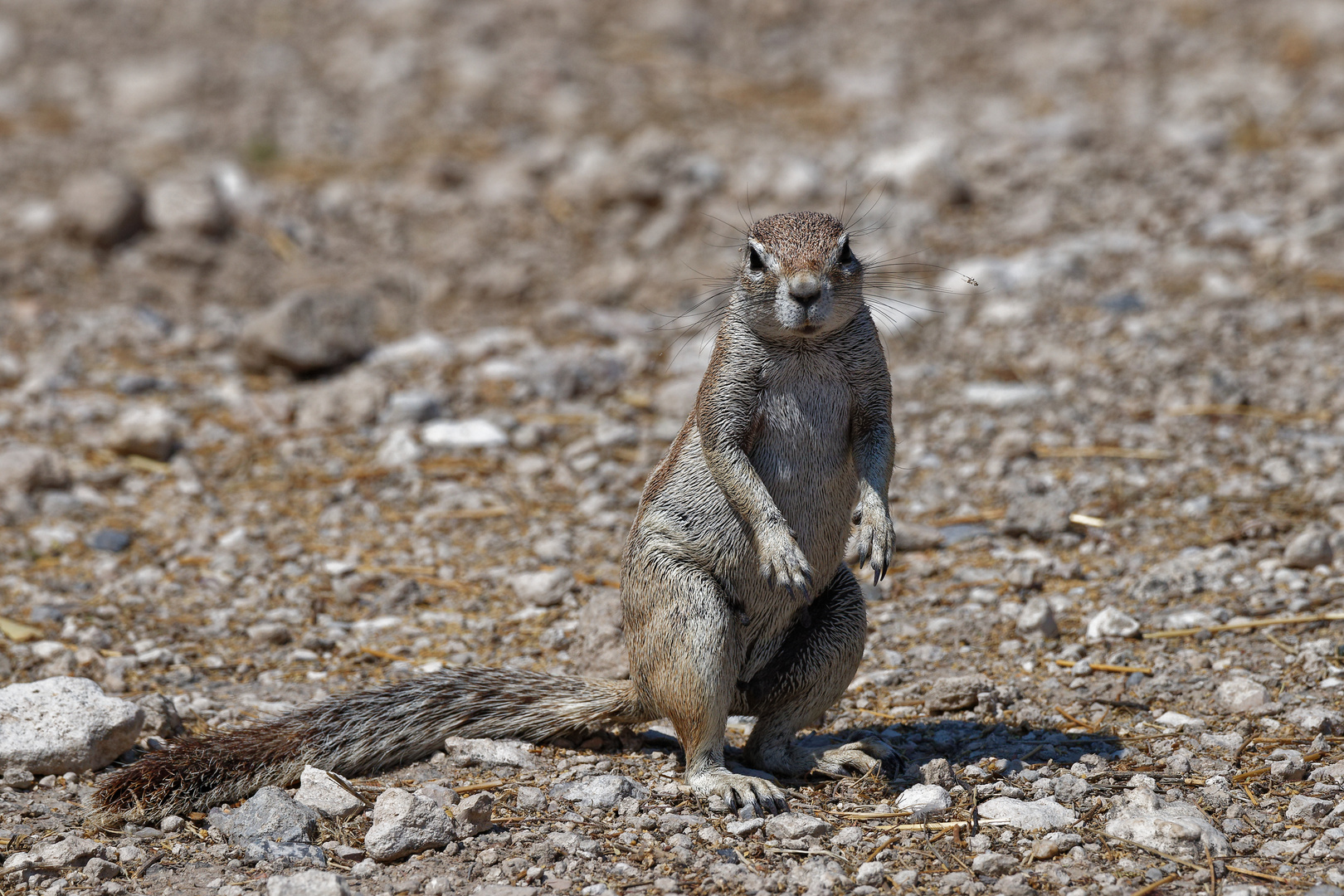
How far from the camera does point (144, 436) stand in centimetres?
586

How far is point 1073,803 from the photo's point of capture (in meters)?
3.30

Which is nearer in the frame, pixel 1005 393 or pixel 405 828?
pixel 405 828

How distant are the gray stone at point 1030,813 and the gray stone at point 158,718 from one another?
2.27 metres

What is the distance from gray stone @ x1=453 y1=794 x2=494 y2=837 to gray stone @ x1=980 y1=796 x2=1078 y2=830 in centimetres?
120

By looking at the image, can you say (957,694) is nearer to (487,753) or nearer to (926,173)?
(487,753)

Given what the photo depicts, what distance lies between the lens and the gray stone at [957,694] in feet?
13.0

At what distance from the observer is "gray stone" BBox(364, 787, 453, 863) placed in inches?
121

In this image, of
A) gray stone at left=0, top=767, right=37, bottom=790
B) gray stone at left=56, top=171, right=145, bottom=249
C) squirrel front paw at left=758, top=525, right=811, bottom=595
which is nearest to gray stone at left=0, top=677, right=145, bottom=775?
gray stone at left=0, top=767, right=37, bottom=790

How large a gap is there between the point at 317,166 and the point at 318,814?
6527mm

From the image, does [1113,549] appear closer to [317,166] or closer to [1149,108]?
[1149,108]

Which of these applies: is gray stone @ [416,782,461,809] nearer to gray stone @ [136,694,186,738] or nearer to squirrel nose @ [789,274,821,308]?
gray stone @ [136,694,186,738]

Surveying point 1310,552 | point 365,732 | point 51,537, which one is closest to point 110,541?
point 51,537

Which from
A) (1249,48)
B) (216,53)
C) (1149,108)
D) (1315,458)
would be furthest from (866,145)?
(216,53)

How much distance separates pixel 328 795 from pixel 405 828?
345mm
